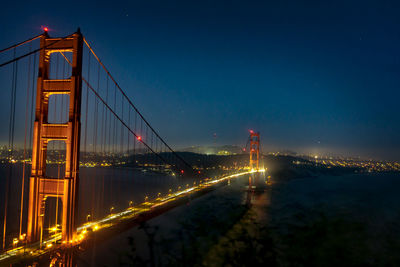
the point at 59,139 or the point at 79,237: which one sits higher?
the point at 59,139

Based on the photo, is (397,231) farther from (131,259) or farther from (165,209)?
(131,259)

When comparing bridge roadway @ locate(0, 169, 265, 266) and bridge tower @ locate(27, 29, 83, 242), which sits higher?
bridge tower @ locate(27, 29, 83, 242)

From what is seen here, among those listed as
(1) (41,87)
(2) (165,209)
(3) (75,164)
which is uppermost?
(1) (41,87)

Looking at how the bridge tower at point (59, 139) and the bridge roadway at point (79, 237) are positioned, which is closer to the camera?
the bridge roadway at point (79, 237)

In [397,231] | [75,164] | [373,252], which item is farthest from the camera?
[397,231]

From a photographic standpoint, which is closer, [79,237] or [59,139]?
[59,139]

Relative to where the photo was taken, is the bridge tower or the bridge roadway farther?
the bridge tower

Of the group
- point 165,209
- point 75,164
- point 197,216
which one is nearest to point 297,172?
point 197,216

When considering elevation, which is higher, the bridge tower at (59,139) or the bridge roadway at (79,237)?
the bridge tower at (59,139)
